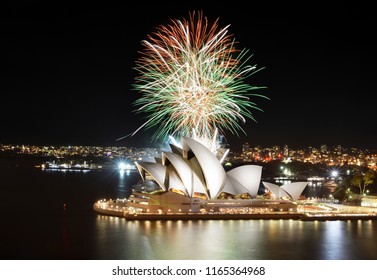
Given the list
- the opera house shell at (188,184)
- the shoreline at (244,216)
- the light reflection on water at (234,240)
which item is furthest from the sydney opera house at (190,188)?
the light reflection on water at (234,240)

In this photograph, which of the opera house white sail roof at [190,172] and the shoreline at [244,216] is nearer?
the shoreline at [244,216]

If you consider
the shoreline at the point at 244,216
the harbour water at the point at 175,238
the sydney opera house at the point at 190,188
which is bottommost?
the harbour water at the point at 175,238

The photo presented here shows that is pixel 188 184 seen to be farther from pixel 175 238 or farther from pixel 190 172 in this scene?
pixel 175 238

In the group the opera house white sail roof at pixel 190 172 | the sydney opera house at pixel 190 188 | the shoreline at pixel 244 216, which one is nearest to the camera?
the shoreline at pixel 244 216

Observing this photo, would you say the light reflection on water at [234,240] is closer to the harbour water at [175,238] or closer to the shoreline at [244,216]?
the harbour water at [175,238]

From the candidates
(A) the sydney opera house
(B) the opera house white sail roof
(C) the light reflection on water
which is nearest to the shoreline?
(A) the sydney opera house

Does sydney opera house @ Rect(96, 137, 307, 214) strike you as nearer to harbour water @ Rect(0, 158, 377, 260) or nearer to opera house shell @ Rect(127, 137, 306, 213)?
opera house shell @ Rect(127, 137, 306, 213)
